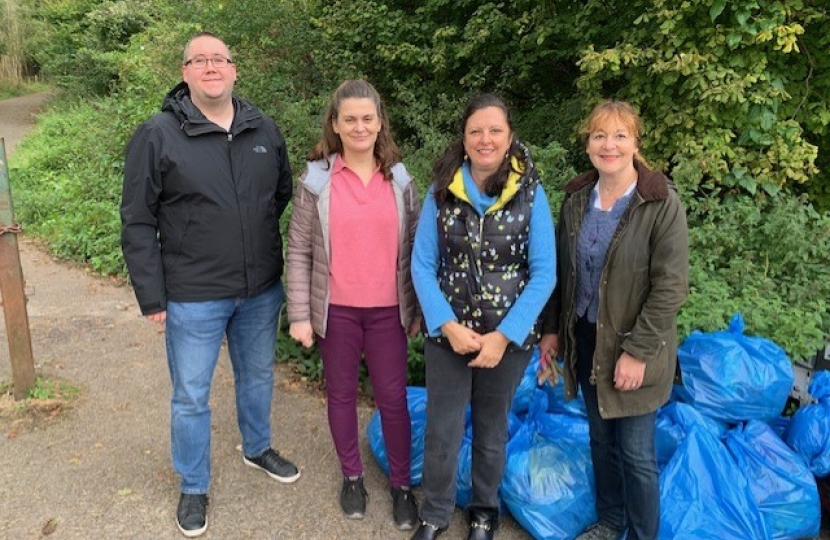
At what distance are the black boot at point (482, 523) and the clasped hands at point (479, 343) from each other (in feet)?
2.48

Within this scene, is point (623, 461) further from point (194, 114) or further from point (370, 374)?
point (194, 114)

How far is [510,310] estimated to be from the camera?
2.51 m

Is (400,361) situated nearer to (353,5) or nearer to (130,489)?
(130,489)

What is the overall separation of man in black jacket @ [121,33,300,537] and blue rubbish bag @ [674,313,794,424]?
6.30 ft

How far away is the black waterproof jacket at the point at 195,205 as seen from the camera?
8.62ft

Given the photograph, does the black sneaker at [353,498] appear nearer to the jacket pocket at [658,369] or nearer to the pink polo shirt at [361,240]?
the pink polo shirt at [361,240]

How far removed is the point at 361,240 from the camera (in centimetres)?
271

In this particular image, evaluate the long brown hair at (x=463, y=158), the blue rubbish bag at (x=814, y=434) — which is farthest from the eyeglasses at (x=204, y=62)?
the blue rubbish bag at (x=814, y=434)

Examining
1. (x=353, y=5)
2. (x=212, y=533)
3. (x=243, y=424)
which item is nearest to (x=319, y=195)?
(x=243, y=424)

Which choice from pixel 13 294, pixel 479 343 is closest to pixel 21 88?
pixel 13 294

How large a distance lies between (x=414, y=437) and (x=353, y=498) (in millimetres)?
406

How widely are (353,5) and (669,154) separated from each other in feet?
16.7

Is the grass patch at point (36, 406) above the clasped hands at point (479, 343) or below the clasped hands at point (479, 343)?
below

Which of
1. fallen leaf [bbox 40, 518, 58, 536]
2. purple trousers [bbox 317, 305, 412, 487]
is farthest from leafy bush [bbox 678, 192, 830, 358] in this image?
fallen leaf [bbox 40, 518, 58, 536]
